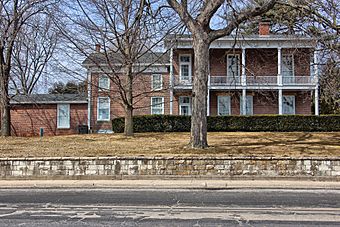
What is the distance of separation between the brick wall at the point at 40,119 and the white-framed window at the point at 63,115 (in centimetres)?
27

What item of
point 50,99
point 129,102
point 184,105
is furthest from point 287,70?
point 50,99

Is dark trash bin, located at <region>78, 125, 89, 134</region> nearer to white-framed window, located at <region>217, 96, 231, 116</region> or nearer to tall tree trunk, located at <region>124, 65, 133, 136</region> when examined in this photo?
tall tree trunk, located at <region>124, 65, 133, 136</region>

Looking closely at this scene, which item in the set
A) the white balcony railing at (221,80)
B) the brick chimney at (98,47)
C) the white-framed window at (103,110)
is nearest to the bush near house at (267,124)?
the white balcony railing at (221,80)

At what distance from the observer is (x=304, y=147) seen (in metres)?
15.7

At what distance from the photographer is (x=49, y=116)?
3034 cm

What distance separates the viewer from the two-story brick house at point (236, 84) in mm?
29266

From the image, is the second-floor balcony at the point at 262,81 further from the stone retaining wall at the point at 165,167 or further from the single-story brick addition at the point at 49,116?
the stone retaining wall at the point at 165,167

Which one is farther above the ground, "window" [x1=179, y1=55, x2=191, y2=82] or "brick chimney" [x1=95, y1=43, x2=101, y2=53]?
"window" [x1=179, y1=55, x2=191, y2=82]

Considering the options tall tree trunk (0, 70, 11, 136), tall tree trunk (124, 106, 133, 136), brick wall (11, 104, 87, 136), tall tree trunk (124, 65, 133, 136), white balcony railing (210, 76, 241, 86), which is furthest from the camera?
brick wall (11, 104, 87, 136)

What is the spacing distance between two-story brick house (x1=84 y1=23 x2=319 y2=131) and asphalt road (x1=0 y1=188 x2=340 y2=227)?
1955 cm

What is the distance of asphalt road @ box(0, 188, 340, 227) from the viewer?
639 centimetres

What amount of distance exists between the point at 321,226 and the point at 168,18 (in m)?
13.4

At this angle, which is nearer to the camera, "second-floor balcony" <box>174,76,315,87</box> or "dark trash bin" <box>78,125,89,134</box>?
"dark trash bin" <box>78,125,89,134</box>

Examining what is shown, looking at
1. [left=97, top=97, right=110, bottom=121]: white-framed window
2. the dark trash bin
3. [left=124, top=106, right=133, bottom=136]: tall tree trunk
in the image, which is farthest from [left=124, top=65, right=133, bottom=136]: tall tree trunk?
[left=97, top=97, right=110, bottom=121]: white-framed window
